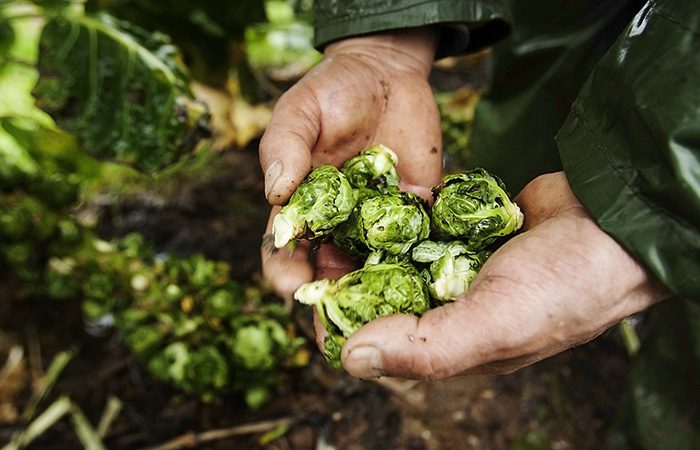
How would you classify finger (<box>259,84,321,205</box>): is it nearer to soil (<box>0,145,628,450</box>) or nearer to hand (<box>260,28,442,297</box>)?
hand (<box>260,28,442,297</box>)

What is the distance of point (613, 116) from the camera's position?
190 cm

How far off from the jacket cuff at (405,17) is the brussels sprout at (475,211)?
0.83 metres

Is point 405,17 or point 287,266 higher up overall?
point 405,17

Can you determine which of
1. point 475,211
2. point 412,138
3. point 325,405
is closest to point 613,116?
point 475,211

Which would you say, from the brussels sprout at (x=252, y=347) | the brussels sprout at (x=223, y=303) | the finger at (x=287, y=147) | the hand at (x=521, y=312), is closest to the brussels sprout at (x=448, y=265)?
the hand at (x=521, y=312)

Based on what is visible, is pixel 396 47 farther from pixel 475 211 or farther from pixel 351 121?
pixel 475 211

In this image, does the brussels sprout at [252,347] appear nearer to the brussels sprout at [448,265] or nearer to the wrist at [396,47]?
the brussels sprout at [448,265]

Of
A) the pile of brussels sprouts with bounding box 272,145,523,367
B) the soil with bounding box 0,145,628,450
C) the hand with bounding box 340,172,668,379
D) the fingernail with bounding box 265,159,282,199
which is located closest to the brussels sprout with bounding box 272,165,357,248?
the pile of brussels sprouts with bounding box 272,145,523,367

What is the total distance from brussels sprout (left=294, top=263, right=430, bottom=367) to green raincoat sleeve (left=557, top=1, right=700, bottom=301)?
635 mm

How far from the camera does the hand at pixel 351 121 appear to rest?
6.88 feet

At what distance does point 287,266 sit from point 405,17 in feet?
4.20

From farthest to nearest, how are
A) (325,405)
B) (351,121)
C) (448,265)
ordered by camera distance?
(325,405) < (351,121) < (448,265)

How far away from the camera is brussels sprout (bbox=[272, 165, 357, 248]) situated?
6.86ft

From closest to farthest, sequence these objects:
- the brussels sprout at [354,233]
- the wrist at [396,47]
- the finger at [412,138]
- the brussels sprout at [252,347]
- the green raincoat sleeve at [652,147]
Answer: the green raincoat sleeve at [652,147]
the brussels sprout at [354,233]
the finger at [412,138]
the wrist at [396,47]
the brussels sprout at [252,347]
